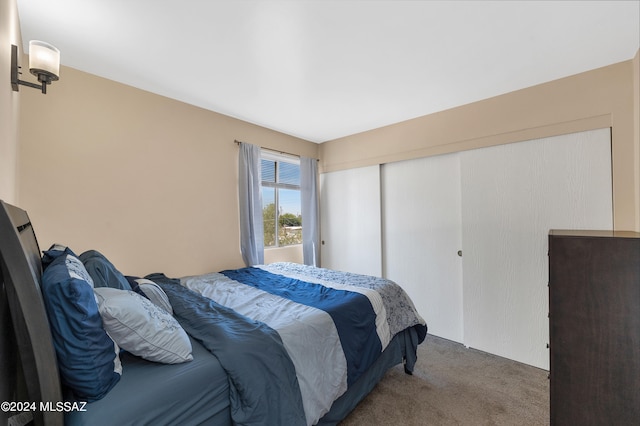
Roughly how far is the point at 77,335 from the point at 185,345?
16.5 inches

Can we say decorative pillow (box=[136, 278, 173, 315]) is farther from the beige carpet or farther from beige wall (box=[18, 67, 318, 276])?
the beige carpet

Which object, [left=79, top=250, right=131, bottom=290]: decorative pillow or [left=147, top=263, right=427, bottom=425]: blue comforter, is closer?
[left=147, top=263, right=427, bottom=425]: blue comforter

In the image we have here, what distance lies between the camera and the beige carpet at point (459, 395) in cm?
183

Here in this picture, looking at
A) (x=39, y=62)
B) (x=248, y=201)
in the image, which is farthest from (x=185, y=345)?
(x=248, y=201)

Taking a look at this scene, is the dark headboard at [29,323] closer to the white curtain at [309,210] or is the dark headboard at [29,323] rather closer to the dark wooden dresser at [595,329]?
the dark wooden dresser at [595,329]

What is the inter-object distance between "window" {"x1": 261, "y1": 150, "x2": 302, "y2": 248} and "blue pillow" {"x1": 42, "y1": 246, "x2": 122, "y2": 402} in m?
2.68

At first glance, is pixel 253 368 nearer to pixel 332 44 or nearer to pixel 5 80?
pixel 5 80

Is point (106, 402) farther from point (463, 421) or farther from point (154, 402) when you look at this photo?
point (463, 421)

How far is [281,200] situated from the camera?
3.96 metres

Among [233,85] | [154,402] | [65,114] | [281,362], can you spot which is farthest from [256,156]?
[154,402]

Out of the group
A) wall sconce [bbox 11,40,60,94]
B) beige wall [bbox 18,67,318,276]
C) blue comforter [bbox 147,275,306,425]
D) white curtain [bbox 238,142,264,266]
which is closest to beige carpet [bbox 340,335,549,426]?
blue comforter [bbox 147,275,306,425]

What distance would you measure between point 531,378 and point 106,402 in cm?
300

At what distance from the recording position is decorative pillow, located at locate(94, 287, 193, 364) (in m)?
1.05

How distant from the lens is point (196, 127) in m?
2.91
